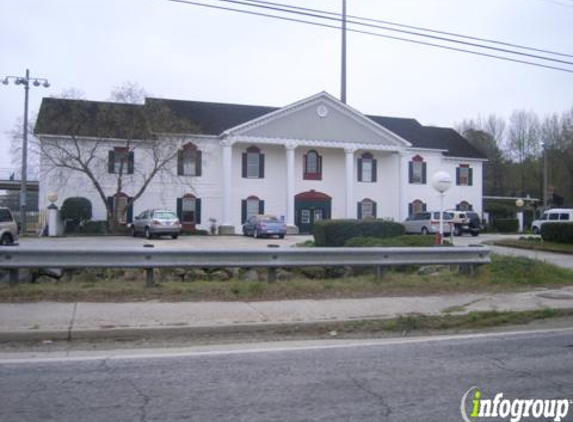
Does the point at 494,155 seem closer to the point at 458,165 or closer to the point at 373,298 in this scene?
the point at 458,165

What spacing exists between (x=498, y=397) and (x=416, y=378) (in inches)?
35.9

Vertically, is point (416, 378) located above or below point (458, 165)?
below

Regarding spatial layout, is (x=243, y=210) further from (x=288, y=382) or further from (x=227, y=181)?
(x=288, y=382)

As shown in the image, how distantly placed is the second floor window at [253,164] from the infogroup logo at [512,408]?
3557 centimetres

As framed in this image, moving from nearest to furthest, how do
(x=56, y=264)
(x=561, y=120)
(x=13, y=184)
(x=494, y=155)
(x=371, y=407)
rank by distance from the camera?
1. (x=371, y=407)
2. (x=56, y=264)
3. (x=13, y=184)
4. (x=561, y=120)
5. (x=494, y=155)

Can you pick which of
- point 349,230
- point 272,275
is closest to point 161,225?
point 349,230

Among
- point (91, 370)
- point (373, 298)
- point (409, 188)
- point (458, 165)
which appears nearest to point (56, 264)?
point (91, 370)

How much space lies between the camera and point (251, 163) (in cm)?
4066

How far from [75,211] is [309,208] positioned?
53.6ft

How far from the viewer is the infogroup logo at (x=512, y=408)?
4961 millimetres

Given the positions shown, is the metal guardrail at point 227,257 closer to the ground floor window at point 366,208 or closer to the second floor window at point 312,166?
the second floor window at point 312,166

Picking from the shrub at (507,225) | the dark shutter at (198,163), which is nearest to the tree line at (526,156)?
the shrub at (507,225)

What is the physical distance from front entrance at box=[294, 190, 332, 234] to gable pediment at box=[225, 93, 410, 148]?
425 centimetres

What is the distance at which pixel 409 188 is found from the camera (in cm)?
4512
